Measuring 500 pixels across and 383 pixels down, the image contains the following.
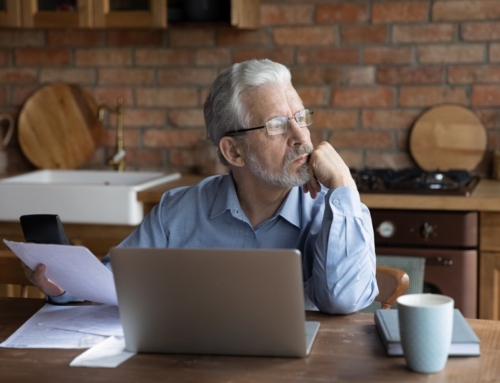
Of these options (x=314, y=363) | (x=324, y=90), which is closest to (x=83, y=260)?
(x=314, y=363)

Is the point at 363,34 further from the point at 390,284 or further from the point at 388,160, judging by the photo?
the point at 390,284

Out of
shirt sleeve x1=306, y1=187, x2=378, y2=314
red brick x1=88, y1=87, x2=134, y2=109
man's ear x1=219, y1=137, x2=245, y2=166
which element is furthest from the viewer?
red brick x1=88, y1=87, x2=134, y2=109

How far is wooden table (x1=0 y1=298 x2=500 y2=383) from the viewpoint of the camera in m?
1.43

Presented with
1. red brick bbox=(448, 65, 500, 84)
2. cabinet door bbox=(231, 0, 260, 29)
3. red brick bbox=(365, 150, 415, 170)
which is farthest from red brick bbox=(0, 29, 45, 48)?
red brick bbox=(448, 65, 500, 84)

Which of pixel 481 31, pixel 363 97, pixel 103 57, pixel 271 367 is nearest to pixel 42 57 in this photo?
Answer: pixel 103 57

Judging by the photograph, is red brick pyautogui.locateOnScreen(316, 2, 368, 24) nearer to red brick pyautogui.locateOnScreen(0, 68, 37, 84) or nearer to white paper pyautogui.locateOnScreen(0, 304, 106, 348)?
red brick pyautogui.locateOnScreen(0, 68, 37, 84)

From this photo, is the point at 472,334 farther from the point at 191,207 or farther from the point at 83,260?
the point at 191,207

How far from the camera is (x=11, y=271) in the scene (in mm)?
2152

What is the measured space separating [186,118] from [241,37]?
42cm

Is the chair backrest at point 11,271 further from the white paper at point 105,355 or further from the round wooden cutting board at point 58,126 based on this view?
the round wooden cutting board at point 58,126

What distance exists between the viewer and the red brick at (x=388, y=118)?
3621mm

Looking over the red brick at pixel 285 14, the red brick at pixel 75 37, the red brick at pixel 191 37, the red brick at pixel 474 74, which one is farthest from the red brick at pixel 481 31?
the red brick at pixel 75 37

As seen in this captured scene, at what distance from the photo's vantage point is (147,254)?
1.48 meters

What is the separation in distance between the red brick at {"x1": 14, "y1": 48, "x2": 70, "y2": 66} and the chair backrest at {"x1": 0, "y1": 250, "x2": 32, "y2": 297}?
76.4 inches
